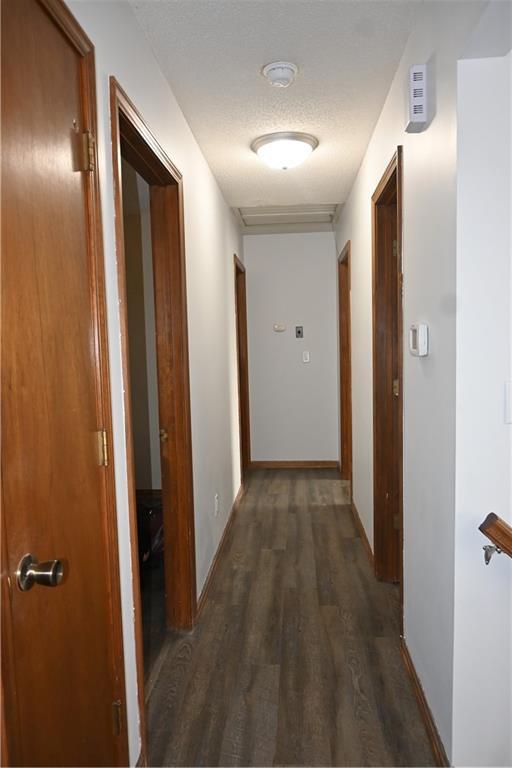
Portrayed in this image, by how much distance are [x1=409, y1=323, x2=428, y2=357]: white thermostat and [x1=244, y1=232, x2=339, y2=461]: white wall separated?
3.62 metres

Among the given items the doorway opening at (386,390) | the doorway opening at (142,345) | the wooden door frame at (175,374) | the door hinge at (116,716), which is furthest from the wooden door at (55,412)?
the doorway opening at (142,345)

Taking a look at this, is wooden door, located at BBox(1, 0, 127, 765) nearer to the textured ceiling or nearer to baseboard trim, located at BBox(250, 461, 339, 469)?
the textured ceiling

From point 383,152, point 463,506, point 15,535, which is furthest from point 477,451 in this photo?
point 383,152

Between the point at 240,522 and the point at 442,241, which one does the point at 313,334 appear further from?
the point at 442,241

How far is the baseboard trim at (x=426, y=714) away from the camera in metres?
1.66

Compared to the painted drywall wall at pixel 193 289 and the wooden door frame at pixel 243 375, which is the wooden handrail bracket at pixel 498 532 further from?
the wooden door frame at pixel 243 375

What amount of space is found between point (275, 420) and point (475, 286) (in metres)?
4.32

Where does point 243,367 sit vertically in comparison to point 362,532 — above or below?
above

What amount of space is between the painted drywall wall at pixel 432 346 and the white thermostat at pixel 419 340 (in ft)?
0.10

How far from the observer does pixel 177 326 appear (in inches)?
95.0

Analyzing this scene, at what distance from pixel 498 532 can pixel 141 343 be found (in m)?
3.35

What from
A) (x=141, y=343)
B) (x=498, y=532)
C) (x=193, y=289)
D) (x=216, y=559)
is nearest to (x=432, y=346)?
(x=498, y=532)

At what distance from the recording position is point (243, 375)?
543 centimetres

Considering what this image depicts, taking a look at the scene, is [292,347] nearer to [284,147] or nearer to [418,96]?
[284,147]
